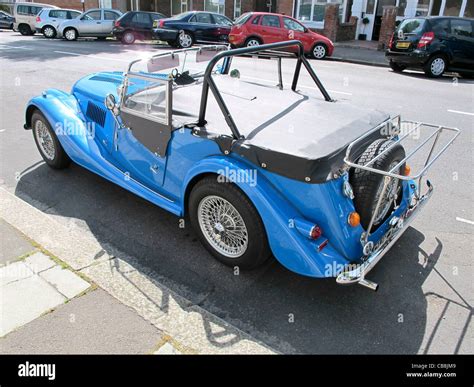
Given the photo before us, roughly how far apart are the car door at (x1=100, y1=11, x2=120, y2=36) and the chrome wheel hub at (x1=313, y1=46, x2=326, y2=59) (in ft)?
34.3

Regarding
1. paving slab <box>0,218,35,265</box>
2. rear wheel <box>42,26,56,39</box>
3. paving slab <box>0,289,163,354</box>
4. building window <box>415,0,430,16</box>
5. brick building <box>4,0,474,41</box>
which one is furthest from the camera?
rear wheel <box>42,26,56,39</box>

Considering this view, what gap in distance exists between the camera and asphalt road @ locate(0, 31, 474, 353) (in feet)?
8.87

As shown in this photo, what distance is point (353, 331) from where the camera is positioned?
2.73m

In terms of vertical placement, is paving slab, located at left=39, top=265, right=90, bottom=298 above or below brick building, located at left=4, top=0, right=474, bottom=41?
below

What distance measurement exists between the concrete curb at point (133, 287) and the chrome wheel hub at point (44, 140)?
88 cm

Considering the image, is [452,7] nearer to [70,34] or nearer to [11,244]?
[70,34]

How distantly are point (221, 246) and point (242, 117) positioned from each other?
108cm

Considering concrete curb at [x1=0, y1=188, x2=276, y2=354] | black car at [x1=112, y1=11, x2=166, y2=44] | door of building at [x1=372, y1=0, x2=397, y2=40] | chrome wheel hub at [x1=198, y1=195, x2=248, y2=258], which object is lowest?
concrete curb at [x1=0, y1=188, x2=276, y2=354]

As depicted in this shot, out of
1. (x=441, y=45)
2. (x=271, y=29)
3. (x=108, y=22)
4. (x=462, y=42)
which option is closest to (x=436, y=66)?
(x=441, y=45)

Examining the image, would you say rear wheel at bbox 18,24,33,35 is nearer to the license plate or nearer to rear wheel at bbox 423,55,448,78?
the license plate

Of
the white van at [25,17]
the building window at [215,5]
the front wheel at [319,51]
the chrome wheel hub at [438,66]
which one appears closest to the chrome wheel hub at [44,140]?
the chrome wheel hub at [438,66]

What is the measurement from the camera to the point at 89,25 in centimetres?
1942

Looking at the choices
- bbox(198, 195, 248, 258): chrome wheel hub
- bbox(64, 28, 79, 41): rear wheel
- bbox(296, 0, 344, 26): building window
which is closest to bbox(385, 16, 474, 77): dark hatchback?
bbox(296, 0, 344, 26): building window
